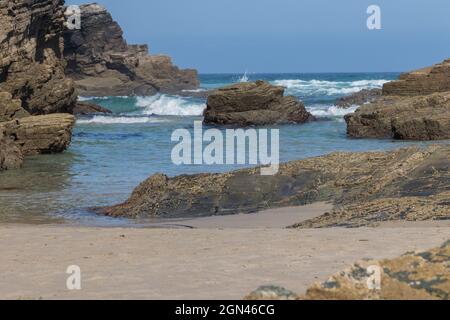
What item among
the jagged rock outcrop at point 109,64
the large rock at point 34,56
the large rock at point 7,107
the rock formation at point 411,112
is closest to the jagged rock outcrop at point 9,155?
the large rock at point 7,107

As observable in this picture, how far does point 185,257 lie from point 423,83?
93.6 ft

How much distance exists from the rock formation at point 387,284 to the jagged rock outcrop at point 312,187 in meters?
5.46

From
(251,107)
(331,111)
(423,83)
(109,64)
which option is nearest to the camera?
(423,83)

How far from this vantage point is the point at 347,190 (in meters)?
11.2

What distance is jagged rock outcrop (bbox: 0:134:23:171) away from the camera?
18828 mm

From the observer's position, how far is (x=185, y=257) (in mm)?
6816

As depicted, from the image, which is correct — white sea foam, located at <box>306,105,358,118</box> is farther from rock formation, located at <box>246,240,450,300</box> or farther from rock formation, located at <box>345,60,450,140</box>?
rock formation, located at <box>246,240,450,300</box>

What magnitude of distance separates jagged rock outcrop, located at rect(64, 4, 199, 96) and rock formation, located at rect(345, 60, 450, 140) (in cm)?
4079

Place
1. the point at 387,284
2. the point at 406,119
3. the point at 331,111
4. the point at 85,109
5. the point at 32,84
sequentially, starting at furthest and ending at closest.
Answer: the point at 85,109 < the point at 331,111 < the point at 32,84 < the point at 406,119 < the point at 387,284

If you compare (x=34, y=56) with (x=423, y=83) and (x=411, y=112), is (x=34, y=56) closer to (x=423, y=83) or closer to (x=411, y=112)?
(x=411, y=112)

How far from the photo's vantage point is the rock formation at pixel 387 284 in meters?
4.07

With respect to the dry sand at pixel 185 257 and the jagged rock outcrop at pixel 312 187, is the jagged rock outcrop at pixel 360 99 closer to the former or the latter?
the jagged rock outcrop at pixel 312 187

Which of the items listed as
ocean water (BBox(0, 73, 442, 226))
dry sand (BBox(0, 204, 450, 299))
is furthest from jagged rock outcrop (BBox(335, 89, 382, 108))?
dry sand (BBox(0, 204, 450, 299))

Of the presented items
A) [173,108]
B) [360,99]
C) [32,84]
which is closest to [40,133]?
[32,84]
